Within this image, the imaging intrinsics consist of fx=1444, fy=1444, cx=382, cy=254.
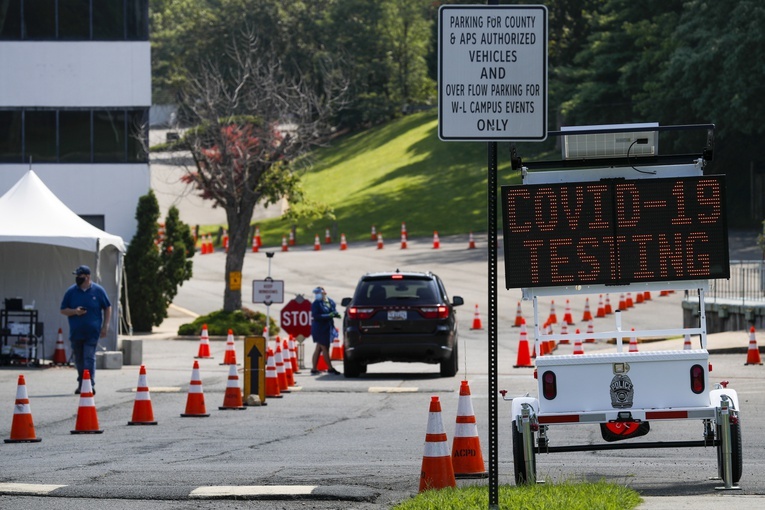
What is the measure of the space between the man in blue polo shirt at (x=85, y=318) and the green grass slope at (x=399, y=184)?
38.7 metres

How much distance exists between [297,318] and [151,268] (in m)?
10.7

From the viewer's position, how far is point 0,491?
11234 mm

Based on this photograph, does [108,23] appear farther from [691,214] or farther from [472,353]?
[691,214]

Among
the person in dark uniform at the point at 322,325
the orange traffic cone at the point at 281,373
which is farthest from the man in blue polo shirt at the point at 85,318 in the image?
the person in dark uniform at the point at 322,325

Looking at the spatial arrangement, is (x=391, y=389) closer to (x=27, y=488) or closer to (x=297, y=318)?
(x=297, y=318)

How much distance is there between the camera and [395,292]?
79.9ft

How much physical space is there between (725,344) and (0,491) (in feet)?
65.4

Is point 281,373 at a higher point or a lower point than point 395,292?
lower

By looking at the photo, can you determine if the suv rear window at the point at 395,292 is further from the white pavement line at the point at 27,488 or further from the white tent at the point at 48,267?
the white pavement line at the point at 27,488

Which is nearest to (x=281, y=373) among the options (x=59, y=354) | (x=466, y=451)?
(x=59, y=354)

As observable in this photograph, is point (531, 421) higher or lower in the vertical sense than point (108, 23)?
lower

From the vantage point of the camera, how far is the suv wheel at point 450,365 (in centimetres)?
2395

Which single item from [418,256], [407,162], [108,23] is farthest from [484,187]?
[108,23]

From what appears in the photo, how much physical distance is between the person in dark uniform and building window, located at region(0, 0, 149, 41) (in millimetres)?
16464
